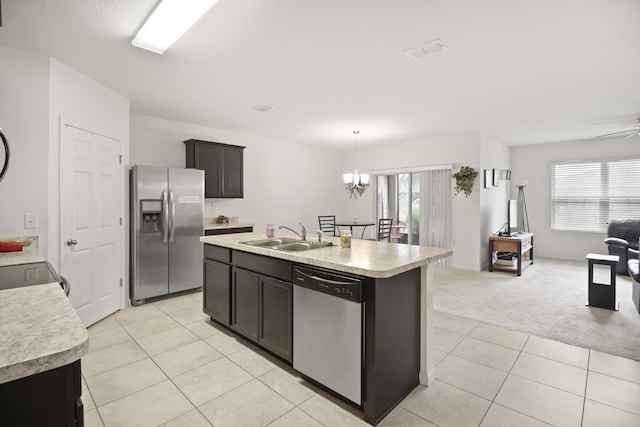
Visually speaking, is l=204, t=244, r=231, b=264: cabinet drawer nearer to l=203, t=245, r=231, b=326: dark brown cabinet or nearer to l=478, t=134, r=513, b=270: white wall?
l=203, t=245, r=231, b=326: dark brown cabinet

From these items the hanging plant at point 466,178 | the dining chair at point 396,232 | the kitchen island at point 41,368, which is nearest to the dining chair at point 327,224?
the dining chair at point 396,232

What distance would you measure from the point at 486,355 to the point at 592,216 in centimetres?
605

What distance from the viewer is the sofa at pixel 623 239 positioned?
→ 207 inches

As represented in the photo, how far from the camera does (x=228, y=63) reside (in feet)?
9.78

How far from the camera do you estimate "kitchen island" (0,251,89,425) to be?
72cm

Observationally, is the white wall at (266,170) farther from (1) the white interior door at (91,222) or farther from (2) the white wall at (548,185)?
(2) the white wall at (548,185)

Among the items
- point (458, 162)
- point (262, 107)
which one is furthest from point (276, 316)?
point (458, 162)

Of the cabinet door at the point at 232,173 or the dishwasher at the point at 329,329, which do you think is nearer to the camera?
the dishwasher at the point at 329,329

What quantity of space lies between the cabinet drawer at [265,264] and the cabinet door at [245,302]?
63 millimetres

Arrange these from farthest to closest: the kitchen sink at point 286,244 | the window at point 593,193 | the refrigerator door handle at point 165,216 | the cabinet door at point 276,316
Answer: the window at point 593,193
the refrigerator door handle at point 165,216
the kitchen sink at point 286,244
the cabinet door at point 276,316

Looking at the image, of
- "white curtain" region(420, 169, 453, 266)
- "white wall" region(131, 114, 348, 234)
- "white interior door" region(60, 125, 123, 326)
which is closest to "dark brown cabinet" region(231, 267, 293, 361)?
"white interior door" region(60, 125, 123, 326)

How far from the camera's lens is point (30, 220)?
2744 mm

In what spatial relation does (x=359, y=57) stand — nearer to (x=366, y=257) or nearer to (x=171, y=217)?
(x=366, y=257)

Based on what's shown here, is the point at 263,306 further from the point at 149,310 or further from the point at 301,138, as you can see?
the point at 301,138
